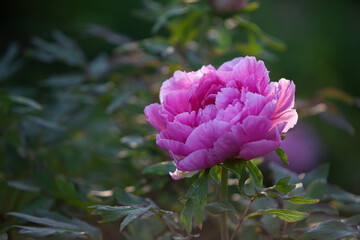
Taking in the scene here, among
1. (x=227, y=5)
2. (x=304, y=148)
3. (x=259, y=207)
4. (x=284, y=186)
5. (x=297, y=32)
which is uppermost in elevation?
(x=227, y=5)

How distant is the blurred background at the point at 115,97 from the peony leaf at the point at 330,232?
0.26 metres

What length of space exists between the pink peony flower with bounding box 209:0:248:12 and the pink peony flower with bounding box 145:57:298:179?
16.8 inches

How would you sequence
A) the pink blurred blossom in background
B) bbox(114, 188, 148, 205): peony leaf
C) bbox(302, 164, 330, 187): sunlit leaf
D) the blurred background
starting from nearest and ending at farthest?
bbox(114, 188, 148, 205): peony leaf
bbox(302, 164, 330, 187): sunlit leaf
the blurred background
the pink blurred blossom in background

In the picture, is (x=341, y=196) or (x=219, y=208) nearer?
(x=219, y=208)

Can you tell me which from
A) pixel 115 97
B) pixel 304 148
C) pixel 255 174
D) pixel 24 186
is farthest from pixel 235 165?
pixel 304 148

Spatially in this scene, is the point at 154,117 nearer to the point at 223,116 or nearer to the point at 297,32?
the point at 223,116

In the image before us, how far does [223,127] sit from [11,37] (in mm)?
1934

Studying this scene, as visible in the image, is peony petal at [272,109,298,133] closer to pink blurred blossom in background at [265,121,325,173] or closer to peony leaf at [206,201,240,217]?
peony leaf at [206,201,240,217]

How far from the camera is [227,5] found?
898mm

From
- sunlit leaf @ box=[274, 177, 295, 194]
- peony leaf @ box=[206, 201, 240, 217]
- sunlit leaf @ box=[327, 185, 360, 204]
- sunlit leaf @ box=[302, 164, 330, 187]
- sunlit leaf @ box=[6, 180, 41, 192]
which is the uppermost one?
sunlit leaf @ box=[274, 177, 295, 194]

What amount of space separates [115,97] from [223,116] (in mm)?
551

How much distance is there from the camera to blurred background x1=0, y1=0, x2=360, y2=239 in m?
0.84

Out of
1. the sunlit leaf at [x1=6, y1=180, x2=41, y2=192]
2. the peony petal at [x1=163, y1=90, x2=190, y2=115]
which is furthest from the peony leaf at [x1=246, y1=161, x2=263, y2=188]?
the sunlit leaf at [x1=6, y1=180, x2=41, y2=192]

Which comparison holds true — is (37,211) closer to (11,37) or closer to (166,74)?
(166,74)
